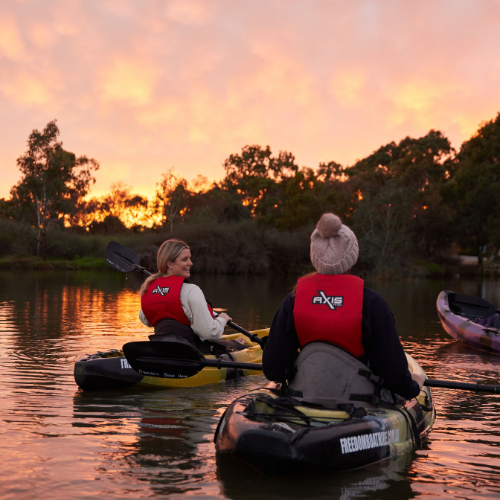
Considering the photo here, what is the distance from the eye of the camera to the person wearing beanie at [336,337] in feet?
12.0

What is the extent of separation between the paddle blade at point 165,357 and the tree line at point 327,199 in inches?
1323

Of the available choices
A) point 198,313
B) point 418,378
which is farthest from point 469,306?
point 418,378

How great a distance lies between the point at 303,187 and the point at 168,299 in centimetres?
4827

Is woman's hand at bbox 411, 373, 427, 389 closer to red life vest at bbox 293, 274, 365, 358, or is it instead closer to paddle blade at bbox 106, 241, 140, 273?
red life vest at bbox 293, 274, 365, 358

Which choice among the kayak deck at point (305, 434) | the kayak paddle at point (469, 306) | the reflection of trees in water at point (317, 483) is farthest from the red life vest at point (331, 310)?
the kayak paddle at point (469, 306)

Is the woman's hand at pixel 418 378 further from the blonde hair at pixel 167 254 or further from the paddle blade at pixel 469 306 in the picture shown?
the paddle blade at pixel 469 306

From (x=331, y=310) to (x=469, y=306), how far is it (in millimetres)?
7559

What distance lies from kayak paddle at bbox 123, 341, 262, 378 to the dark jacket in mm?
1139

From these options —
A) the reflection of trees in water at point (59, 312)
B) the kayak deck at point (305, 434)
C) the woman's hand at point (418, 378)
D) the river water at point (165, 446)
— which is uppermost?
the woman's hand at point (418, 378)

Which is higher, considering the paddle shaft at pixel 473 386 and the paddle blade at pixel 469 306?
the paddle blade at pixel 469 306

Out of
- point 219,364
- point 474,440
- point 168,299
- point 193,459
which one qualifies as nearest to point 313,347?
point 193,459

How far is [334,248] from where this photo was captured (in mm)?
3746

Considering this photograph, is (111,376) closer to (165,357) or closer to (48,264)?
(165,357)

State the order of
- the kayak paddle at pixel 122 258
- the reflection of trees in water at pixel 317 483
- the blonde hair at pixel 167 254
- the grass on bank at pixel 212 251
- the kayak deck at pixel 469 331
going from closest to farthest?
the reflection of trees in water at pixel 317 483 < the blonde hair at pixel 167 254 < the kayak paddle at pixel 122 258 < the kayak deck at pixel 469 331 < the grass on bank at pixel 212 251
